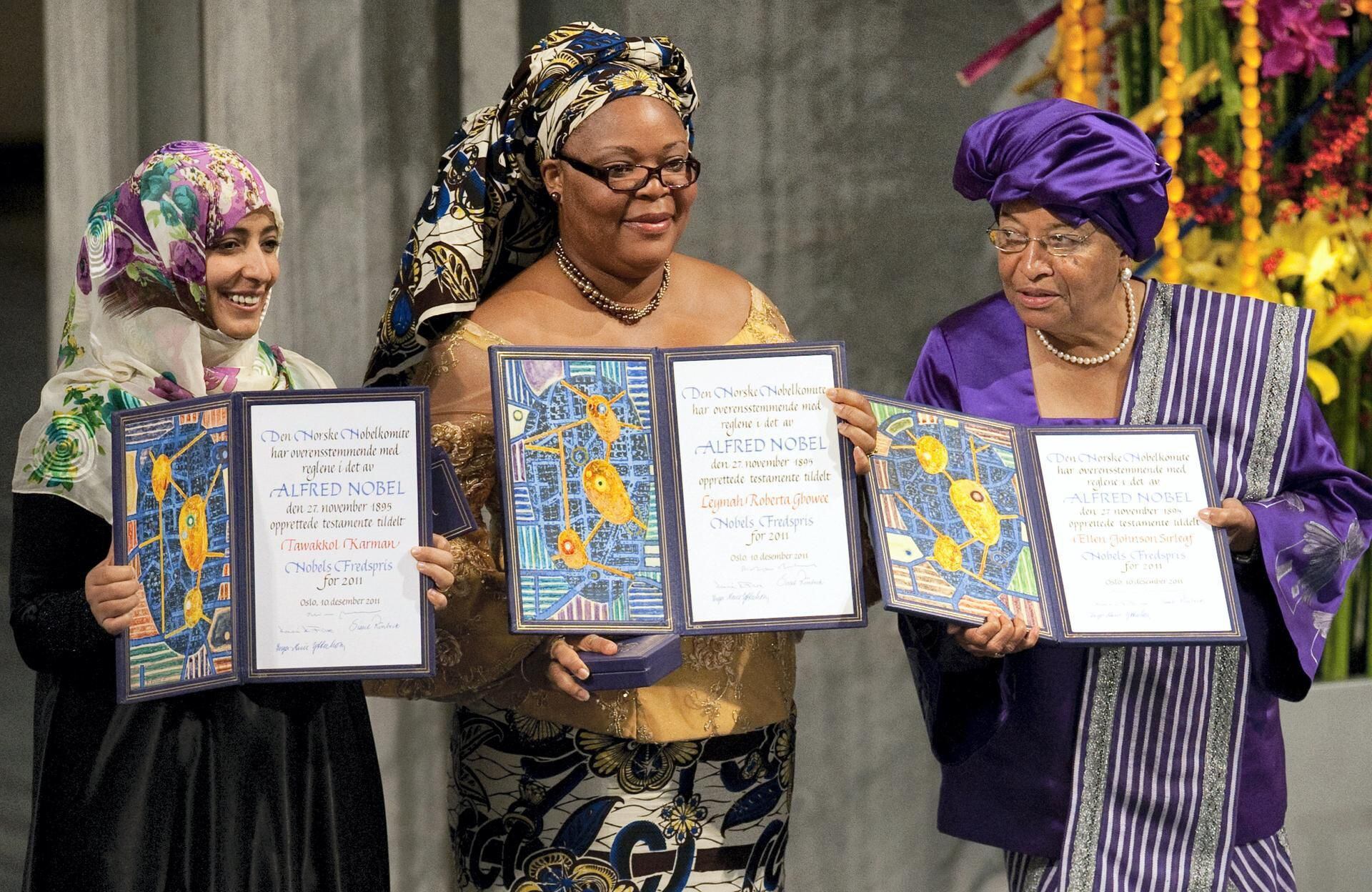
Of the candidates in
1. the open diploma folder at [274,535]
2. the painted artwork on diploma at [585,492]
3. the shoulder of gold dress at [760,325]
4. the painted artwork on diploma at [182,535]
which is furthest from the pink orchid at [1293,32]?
the painted artwork on diploma at [182,535]

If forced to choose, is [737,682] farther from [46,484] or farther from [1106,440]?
[46,484]

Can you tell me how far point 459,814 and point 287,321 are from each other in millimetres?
1369

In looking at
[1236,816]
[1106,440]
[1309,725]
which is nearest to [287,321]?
[1106,440]

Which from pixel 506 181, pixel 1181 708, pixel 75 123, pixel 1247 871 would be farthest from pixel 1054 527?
pixel 75 123

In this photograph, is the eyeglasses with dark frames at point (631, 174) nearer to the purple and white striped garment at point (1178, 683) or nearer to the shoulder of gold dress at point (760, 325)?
the shoulder of gold dress at point (760, 325)

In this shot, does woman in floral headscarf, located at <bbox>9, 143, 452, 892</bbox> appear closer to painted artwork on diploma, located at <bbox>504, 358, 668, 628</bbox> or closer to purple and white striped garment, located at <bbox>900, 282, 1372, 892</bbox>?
painted artwork on diploma, located at <bbox>504, 358, 668, 628</bbox>

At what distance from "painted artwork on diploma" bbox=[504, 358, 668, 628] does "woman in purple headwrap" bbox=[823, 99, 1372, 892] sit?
0.50 metres

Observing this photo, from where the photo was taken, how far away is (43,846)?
229 centimetres

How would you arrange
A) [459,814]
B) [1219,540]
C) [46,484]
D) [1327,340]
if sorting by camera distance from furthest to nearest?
[1327,340], [459,814], [1219,540], [46,484]

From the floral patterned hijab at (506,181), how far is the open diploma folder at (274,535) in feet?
1.18

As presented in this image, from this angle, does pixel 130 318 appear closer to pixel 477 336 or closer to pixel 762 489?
pixel 477 336

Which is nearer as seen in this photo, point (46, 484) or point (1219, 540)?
point (46, 484)

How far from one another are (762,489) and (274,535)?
2.28 ft

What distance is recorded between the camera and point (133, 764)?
2.26m
